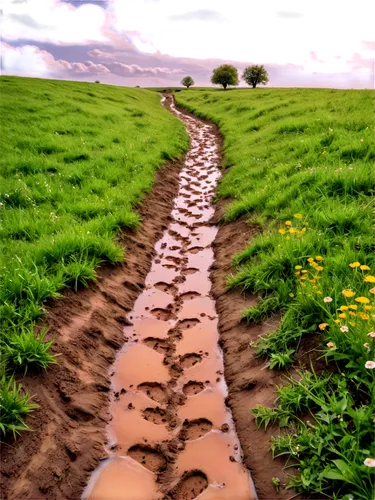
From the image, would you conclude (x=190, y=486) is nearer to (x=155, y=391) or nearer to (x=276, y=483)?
(x=276, y=483)

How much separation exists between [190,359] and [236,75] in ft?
284

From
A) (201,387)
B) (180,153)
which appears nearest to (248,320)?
(201,387)

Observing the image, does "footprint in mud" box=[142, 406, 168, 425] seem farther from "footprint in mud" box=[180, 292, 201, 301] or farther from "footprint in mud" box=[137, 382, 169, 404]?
"footprint in mud" box=[180, 292, 201, 301]

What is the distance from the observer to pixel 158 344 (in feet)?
17.4

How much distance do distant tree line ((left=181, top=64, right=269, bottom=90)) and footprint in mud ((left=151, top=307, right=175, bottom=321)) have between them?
83.7m

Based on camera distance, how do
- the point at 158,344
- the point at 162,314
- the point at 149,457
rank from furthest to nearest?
the point at 162,314 < the point at 158,344 < the point at 149,457

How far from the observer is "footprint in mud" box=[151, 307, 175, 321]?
5868 mm

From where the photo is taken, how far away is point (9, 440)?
11.3 ft

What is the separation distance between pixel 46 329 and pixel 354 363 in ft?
11.5

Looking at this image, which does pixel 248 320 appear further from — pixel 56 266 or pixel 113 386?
pixel 56 266

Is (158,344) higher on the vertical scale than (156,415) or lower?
higher

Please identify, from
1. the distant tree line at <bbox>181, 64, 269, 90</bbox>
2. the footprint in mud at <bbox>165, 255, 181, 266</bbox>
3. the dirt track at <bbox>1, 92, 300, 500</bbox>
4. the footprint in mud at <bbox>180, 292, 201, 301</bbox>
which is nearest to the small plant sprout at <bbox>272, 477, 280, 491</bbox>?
the dirt track at <bbox>1, 92, 300, 500</bbox>

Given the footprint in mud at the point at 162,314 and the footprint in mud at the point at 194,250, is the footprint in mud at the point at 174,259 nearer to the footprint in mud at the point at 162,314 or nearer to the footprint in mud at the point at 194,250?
the footprint in mud at the point at 194,250

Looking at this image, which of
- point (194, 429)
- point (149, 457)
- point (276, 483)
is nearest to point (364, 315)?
point (276, 483)
